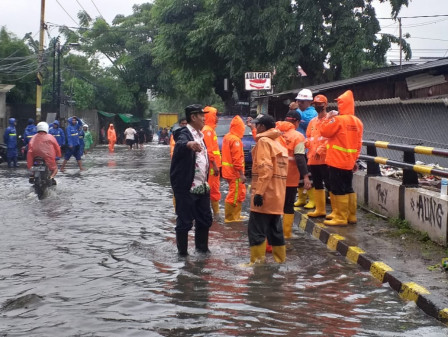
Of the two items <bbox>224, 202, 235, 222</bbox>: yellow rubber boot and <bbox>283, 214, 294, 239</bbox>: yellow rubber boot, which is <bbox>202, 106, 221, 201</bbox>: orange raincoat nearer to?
<bbox>224, 202, 235, 222</bbox>: yellow rubber boot

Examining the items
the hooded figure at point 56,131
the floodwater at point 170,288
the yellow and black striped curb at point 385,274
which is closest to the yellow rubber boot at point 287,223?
the floodwater at point 170,288

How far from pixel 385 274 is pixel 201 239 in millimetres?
2348

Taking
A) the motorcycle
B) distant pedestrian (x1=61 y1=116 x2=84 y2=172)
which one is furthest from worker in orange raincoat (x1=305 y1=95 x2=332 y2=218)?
distant pedestrian (x1=61 y1=116 x2=84 y2=172)

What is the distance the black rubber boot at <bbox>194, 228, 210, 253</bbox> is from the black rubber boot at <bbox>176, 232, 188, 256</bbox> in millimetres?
179

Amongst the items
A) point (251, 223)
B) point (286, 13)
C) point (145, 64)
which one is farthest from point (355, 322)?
point (145, 64)

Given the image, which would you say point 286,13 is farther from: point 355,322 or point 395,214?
point 355,322

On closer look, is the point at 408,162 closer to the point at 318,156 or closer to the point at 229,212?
the point at 318,156

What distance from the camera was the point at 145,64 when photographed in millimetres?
58000

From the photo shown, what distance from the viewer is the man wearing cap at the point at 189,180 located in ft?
27.0

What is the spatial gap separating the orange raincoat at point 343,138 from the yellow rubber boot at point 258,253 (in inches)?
98.4

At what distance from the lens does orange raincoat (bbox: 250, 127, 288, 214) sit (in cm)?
764

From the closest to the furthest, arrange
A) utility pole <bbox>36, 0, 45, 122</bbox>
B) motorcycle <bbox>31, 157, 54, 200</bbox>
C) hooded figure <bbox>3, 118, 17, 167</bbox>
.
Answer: motorcycle <bbox>31, 157, 54, 200</bbox> → hooded figure <bbox>3, 118, 17, 167</bbox> → utility pole <bbox>36, 0, 45, 122</bbox>

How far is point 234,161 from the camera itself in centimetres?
1097

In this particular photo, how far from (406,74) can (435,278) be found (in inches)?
521
